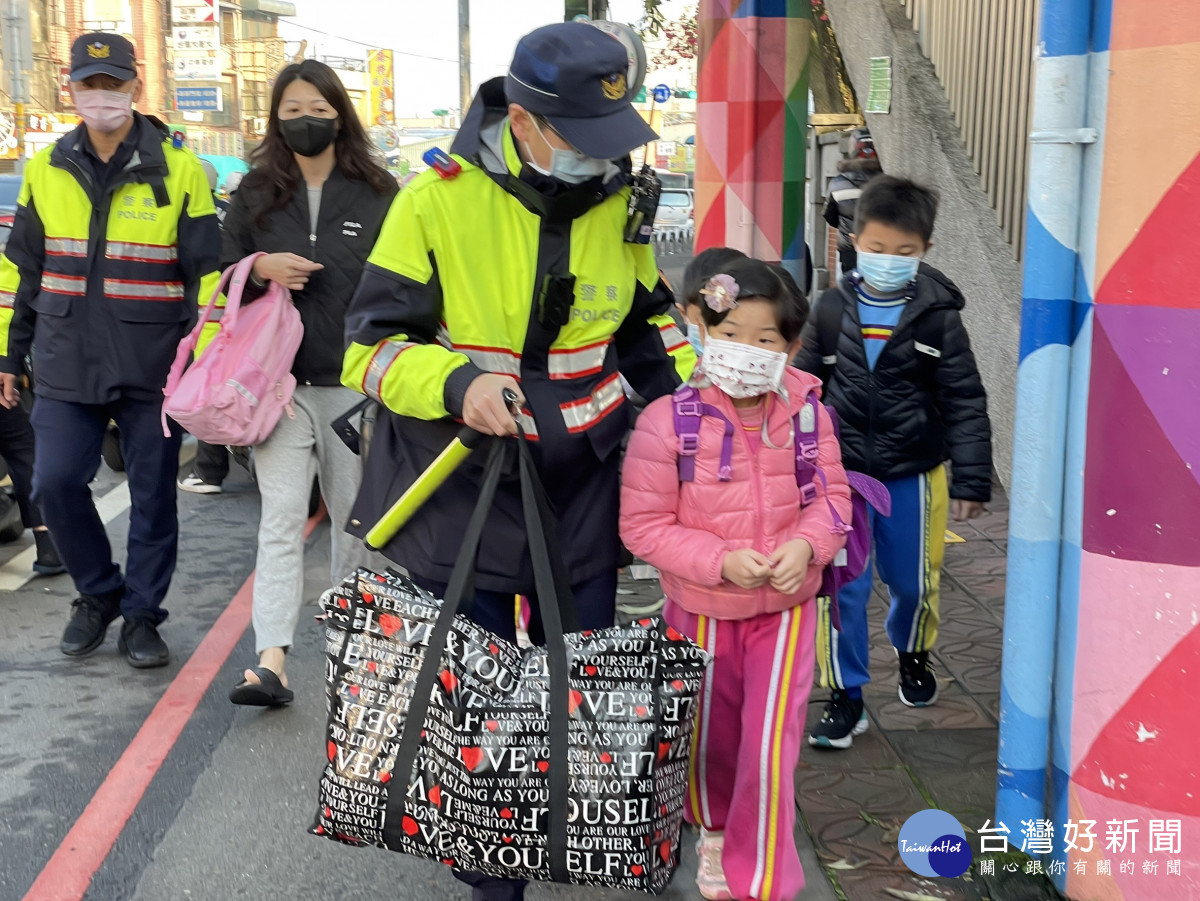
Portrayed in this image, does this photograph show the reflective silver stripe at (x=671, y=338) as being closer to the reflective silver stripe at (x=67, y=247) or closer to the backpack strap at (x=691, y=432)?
the backpack strap at (x=691, y=432)

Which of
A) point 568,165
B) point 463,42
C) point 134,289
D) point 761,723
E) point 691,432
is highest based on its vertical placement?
point 463,42

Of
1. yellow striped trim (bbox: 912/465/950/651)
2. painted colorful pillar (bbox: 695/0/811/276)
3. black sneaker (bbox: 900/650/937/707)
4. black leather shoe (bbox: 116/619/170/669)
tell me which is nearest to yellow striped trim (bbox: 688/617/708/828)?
yellow striped trim (bbox: 912/465/950/651)

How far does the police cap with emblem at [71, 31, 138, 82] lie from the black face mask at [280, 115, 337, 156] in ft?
2.23

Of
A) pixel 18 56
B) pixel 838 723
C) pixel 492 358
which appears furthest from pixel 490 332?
pixel 18 56

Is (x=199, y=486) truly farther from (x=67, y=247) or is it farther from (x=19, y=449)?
(x=67, y=247)

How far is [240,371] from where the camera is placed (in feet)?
14.3

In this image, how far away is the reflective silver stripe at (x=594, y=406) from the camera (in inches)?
118

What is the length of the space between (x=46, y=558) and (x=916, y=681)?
397 cm

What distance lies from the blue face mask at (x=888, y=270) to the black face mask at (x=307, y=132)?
175 cm

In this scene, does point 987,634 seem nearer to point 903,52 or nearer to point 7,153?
point 903,52

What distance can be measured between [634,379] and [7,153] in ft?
128

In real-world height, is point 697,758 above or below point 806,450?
below

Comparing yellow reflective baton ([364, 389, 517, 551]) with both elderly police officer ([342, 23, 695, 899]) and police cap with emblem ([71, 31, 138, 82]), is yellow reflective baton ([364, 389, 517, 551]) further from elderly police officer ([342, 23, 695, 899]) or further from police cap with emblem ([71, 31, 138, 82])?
police cap with emblem ([71, 31, 138, 82])

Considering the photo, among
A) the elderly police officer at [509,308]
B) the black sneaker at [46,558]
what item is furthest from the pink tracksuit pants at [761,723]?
the black sneaker at [46,558]
